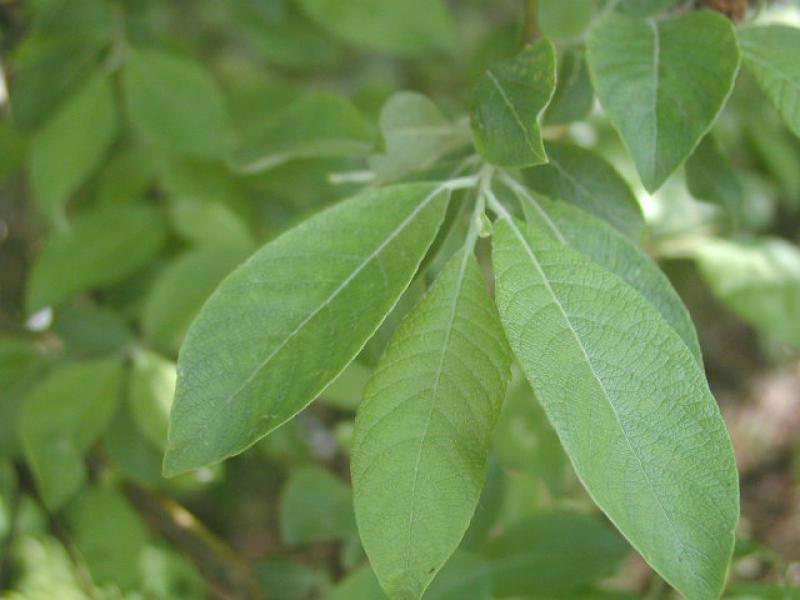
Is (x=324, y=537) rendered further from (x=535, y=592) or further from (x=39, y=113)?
(x=39, y=113)

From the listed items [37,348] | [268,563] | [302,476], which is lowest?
[268,563]

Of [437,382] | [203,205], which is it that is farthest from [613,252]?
[203,205]

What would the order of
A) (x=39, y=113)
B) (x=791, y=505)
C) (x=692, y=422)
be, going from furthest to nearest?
(x=791, y=505)
(x=39, y=113)
(x=692, y=422)

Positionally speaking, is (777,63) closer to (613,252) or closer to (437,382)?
(613,252)

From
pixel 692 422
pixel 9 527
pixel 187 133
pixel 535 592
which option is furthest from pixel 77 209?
pixel 692 422

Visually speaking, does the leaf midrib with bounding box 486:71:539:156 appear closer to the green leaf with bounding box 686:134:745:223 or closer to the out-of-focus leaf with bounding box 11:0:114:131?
the green leaf with bounding box 686:134:745:223

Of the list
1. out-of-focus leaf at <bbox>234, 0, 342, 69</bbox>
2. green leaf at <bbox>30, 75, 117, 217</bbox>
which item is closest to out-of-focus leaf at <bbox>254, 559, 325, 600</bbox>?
Answer: green leaf at <bbox>30, 75, 117, 217</bbox>

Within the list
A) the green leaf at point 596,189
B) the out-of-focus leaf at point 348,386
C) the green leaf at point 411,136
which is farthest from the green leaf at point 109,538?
the green leaf at point 596,189
